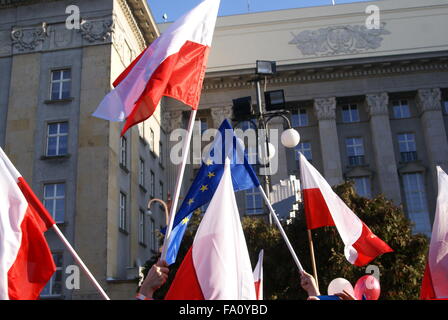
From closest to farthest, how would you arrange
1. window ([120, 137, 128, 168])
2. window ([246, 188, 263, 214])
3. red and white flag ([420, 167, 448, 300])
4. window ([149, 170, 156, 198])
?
red and white flag ([420, 167, 448, 300]), window ([120, 137, 128, 168]), window ([149, 170, 156, 198]), window ([246, 188, 263, 214])

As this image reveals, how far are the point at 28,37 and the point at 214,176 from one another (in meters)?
23.4

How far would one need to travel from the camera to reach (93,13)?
2812cm

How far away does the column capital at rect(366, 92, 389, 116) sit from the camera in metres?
37.0

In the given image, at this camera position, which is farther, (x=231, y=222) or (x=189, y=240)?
(x=189, y=240)

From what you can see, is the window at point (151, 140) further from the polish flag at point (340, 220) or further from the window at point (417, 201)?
the polish flag at point (340, 220)

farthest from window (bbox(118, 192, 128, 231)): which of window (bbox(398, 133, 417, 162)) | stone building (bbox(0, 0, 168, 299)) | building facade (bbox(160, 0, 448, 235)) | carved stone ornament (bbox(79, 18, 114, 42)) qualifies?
window (bbox(398, 133, 417, 162))

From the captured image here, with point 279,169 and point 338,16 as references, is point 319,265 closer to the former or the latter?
point 279,169

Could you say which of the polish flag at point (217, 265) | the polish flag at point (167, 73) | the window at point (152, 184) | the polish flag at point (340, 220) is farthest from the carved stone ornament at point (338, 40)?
the polish flag at point (217, 265)

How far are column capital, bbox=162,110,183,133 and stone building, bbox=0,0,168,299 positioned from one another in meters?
7.22

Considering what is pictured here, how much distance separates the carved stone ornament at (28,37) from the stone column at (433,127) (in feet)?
81.0

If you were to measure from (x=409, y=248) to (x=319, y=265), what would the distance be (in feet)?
9.21

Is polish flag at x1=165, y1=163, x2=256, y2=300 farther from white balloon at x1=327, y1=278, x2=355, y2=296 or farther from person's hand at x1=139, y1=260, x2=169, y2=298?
white balloon at x1=327, y1=278, x2=355, y2=296

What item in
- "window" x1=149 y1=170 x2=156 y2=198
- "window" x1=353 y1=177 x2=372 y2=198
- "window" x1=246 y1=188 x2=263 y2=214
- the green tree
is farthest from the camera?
"window" x1=353 y1=177 x2=372 y2=198
